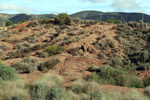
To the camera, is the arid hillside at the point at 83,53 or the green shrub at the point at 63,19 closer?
the arid hillside at the point at 83,53

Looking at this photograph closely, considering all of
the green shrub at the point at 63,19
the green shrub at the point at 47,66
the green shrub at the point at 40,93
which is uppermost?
the green shrub at the point at 63,19

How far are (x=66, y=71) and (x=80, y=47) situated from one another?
28.3 feet

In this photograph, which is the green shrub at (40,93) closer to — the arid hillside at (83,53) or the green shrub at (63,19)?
the arid hillside at (83,53)

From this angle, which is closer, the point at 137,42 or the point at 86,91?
the point at 86,91

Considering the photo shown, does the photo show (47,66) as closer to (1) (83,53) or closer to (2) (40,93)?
(1) (83,53)

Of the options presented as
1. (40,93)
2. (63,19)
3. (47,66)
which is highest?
(63,19)

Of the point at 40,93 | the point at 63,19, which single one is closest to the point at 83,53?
the point at 40,93

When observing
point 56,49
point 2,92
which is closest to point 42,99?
point 2,92

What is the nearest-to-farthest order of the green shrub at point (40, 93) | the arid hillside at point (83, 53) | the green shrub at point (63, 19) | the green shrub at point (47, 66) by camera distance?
the green shrub at point (40, 93) < the arid hillside at point (83, 53) < the green shrub at point (47, 66) < the green shrub at point (63, 19)

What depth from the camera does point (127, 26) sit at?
92.0ft

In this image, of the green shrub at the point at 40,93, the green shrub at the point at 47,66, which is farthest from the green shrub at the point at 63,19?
the green shrub at the point at 40,93

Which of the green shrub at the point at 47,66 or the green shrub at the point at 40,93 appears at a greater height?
the green shrub at the point at 40,93

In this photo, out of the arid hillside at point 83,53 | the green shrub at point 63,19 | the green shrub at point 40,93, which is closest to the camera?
the green shrub at point 40,93

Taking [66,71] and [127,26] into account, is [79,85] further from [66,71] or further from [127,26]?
[127,26]
